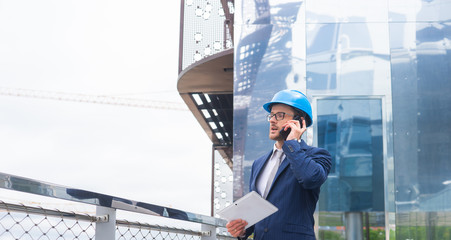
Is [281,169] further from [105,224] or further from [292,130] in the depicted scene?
[105,224]

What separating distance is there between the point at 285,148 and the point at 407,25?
245 inches

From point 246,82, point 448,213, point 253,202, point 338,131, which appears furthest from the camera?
point 246,82

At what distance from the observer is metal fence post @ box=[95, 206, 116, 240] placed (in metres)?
Result: 3.30

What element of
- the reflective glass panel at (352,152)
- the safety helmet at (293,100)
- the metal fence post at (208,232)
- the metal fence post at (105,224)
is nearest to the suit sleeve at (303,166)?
the safety helmet at (293,100)

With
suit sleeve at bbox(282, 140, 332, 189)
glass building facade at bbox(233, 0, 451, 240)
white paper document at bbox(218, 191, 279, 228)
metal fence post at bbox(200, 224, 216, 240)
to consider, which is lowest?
metal fence post at bbox(200, 224, 216, 240)

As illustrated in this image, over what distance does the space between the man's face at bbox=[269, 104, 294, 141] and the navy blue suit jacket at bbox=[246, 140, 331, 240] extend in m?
0.15

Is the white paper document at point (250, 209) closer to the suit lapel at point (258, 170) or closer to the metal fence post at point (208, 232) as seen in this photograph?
the suit lapel at point (258, 170)

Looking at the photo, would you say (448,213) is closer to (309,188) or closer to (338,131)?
(338,131)

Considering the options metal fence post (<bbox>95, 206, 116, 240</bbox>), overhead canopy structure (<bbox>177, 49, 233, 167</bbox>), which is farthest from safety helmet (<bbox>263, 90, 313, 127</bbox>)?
overhead canopy structure (<bbox>177, 49, 233, 167</bbox>)

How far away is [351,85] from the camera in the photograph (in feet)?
28.3

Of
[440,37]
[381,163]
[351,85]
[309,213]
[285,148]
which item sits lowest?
[309,213]

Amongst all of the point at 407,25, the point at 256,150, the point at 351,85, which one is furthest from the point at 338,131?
the point at 407,25

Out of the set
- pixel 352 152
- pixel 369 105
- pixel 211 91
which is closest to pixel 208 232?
pixel 352 152

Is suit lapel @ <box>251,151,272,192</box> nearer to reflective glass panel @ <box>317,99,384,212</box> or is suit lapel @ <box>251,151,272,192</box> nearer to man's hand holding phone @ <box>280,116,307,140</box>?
man's hand holding phone @ <box>280,116,307,140</box>
